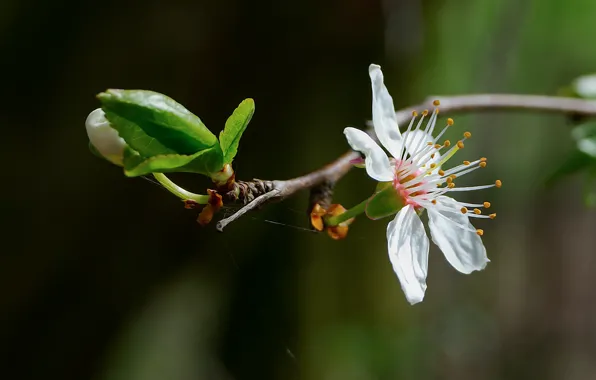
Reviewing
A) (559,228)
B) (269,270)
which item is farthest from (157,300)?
(559,228)

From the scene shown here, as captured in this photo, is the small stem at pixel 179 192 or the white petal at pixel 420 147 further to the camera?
the white petal at pixel 420 147

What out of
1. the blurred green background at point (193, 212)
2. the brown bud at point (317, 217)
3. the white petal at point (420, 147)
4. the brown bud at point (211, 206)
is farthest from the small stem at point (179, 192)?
the blurred green background at point (193, 212)

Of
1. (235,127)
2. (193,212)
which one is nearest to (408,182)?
(235,127)

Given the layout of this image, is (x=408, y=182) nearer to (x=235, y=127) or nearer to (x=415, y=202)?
(x=415, y=202)

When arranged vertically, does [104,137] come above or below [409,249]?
above

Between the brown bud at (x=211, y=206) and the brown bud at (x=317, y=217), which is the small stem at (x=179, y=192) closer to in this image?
the brown bud at (x=211, y=206)

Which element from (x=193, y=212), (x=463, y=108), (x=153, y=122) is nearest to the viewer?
(x=153, y=122)

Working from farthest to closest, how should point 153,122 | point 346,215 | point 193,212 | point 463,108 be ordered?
point 193,212
point 463,108
point 346,215
point 153,122

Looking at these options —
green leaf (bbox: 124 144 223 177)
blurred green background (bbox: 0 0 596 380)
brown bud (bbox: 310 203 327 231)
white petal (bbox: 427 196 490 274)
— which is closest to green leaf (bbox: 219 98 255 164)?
green leaf (bbox: 124 144 223 177)
